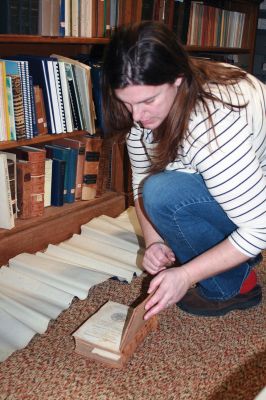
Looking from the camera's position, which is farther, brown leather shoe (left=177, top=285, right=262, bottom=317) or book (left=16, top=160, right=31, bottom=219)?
book (left=16, top=160, right=31, bottom=219)

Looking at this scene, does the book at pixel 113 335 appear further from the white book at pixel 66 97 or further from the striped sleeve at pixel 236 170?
the white book at pixel 66 97

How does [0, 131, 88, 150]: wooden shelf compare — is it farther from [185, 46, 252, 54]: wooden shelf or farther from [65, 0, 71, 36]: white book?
[185, 46, 252, 54]: wooden shelf

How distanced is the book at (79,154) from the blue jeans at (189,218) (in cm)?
62

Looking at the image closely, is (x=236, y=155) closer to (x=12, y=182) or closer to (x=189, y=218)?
(x=189, y=218)

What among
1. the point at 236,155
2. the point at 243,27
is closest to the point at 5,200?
the point at 236,155

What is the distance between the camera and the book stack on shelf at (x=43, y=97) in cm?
146

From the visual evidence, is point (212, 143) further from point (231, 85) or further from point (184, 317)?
point (184, 317)

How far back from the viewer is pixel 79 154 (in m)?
1.77

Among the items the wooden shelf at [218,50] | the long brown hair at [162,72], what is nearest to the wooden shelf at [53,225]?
the long brown hair at [162,72]

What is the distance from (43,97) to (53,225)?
16.8 inches

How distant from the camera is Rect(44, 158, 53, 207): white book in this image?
5.54ft

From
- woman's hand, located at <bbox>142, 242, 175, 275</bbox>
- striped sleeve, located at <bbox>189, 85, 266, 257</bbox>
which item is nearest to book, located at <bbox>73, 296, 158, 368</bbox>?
woman's hand, located at <bbox>142, 242, 175, 275</bbox>

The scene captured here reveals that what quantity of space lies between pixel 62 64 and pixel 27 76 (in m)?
0.15

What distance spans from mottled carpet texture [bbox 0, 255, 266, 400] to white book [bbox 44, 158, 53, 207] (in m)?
0.54
